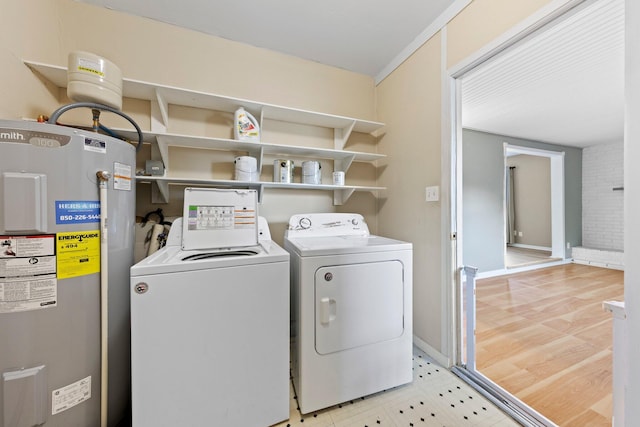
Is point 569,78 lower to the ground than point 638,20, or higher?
higher

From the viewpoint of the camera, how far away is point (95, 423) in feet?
3.41

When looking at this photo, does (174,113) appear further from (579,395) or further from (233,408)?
(579,395)

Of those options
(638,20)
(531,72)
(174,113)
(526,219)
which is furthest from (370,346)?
(526,219)

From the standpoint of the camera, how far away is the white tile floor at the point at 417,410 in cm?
121

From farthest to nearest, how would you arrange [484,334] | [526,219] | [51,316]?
1. [526,219]
2. [484,334]
3. [51,316]

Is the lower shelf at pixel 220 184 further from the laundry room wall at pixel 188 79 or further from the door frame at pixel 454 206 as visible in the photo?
the door frame at pixel 454 206

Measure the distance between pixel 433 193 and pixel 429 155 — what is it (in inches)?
11.9

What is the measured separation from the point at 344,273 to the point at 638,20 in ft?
4.25

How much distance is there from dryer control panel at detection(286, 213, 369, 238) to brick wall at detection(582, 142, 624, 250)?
220 inches

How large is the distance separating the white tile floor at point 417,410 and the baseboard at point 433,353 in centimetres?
13

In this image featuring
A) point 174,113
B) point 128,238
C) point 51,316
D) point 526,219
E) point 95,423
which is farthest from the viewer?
point 526,219

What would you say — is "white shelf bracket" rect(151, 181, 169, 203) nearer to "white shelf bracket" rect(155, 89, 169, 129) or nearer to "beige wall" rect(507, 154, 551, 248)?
"white shelf bracket" rect(155, 89, 169, 129)

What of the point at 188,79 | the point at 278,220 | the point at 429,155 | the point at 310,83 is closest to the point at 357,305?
the point at 278,220

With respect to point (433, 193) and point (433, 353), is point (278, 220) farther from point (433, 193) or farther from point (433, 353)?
point (433, 353)
